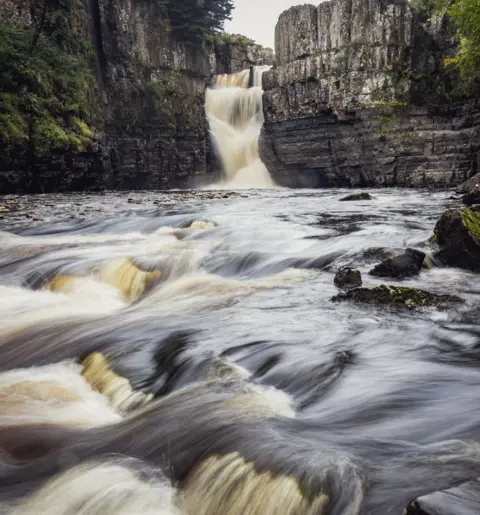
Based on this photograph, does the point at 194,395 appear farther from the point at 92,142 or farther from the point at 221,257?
the point at 92,142

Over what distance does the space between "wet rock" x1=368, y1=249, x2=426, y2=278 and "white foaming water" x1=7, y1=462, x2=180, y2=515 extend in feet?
13.5

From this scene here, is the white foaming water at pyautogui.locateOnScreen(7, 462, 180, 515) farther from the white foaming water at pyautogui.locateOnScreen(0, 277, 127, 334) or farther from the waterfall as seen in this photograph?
the waterfall

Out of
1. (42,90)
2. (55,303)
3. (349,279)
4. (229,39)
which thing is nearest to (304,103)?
(229,39)

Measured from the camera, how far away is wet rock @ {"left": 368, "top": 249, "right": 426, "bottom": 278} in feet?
18.7

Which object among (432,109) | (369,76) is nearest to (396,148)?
(432,109)

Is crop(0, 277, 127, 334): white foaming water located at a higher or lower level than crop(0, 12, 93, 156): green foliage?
lower

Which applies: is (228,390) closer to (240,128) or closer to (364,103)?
(364,103)

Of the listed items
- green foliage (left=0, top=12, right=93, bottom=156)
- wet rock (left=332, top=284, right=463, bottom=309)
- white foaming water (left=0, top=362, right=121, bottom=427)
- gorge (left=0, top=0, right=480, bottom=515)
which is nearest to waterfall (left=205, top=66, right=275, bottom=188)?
green foliage (left=0, top=12, right=93, bottom=156)

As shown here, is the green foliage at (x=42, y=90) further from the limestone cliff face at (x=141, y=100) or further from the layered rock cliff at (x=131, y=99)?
the limestone cliff face at (x=141, y=100)

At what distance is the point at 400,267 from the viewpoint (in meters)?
5.72

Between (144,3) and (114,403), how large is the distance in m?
28.4

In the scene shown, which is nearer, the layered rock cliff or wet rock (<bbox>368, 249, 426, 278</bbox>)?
wet rock (<bbox>368, 249, 426, 278</bbox>)

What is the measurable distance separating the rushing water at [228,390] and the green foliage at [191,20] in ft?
83.0

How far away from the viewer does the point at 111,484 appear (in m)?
2.23
